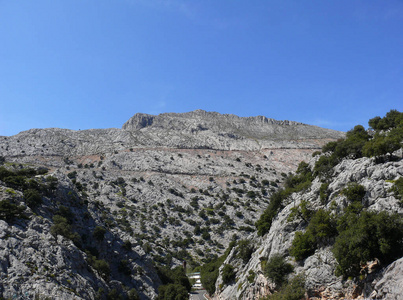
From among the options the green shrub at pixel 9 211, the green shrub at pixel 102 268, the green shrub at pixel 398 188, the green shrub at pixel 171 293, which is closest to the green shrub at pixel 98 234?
the green shrub at pixel 102 268

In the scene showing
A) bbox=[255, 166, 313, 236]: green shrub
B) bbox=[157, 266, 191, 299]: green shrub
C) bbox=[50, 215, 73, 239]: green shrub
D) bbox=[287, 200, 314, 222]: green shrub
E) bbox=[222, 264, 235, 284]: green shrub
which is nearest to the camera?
bbox=[287, 200, 314, 222]: green shrub

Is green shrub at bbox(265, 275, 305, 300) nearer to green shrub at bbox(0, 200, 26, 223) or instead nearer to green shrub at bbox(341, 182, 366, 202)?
green shrub at bbox(341, 182, 366, 202)

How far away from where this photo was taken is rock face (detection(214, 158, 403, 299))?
886 inches

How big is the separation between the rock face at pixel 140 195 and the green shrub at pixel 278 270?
2.77 meters

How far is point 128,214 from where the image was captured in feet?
256

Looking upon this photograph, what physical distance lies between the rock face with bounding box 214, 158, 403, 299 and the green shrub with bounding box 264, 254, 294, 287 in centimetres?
94

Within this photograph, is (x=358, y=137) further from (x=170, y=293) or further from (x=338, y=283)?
(x=170, y=293)

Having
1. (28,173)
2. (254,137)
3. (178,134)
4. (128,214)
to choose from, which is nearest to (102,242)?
(28,173)

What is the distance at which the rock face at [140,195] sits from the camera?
1255 inches

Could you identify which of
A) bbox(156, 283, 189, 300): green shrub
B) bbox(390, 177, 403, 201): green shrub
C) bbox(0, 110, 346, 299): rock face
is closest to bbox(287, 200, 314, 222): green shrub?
bbox(0, 110, 346, 299): rock face

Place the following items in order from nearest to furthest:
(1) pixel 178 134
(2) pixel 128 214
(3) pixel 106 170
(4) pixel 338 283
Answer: (4) pixel 338 283 → (2) pixel 128 214 → (3) pixel 106 170 → (1) pixel 178 134

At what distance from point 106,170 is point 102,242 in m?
60.6

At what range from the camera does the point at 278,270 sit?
33094mm

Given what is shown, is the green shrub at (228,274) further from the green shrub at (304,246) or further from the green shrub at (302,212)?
the green shrub at (304,246)
